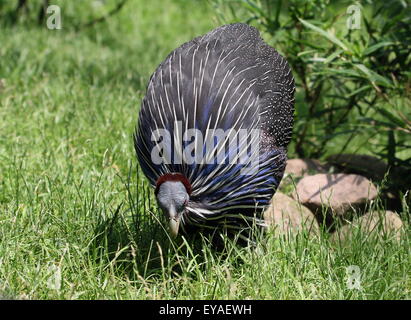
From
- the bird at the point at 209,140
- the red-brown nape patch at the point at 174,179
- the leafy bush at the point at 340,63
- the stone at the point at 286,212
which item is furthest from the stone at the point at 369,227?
the leafy bush at the point at 340,63

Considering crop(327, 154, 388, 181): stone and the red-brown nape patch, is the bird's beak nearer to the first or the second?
the red-brown nape patch

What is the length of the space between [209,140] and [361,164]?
2140mm

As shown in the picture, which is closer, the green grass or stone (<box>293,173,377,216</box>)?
the green grass

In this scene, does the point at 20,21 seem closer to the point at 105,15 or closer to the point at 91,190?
the point at 105,15

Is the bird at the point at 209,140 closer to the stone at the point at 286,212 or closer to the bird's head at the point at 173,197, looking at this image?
the bird's head at the point at 173,197

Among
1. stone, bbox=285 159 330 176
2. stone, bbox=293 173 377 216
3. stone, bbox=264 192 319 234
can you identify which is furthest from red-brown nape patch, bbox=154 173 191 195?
stone, bbox=285 159 330 176

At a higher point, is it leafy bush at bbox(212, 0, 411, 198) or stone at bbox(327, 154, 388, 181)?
leafy bush at bbox(212, 0, 411, 198)

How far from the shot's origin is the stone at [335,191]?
4254 mm

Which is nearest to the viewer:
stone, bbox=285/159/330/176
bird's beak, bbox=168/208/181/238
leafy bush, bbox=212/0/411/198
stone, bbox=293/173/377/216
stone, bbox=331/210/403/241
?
bird's beak, bbox=168/208/181/238

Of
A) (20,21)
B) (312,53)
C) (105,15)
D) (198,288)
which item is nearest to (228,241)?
(198,288)

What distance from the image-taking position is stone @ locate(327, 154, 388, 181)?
4859 millimetres

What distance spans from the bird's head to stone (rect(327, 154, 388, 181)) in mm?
2069

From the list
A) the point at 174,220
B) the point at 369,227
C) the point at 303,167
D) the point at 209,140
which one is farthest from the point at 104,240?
the point at 303,167

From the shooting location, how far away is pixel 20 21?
7.15m
